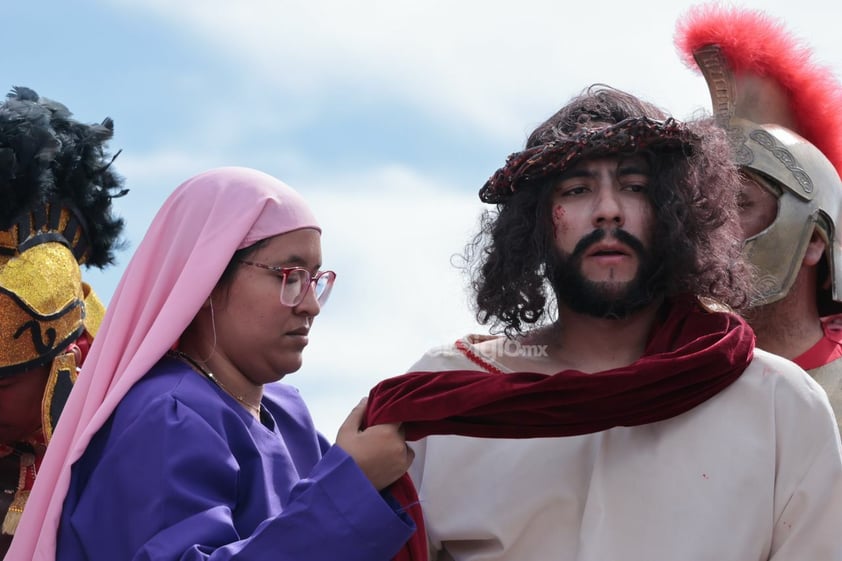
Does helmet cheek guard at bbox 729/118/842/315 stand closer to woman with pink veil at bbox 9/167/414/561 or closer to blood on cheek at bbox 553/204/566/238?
blood on cheek at bbox 553/204/566/238

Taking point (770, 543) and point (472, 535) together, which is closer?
point (770, 543)

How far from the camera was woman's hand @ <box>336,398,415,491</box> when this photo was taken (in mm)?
3785

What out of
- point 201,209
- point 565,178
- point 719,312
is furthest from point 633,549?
point 201,209

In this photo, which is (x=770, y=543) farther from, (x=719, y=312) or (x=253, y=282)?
(x=253, y=282)

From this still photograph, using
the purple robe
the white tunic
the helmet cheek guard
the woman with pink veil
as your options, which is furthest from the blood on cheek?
the helmet cheek guard

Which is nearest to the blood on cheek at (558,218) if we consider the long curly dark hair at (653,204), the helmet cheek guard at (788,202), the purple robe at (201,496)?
the long curly dark hair at (653,204)

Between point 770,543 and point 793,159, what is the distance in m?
2.97

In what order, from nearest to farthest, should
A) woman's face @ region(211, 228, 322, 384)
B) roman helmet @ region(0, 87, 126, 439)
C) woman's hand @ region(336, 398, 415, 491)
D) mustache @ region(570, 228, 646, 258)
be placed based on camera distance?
woman's hand @ region(336, 398, 415, 491) → woman's face @ region(211, 228, 322, 384) → mustache @ region(570, 228, 646, 258) → roman helmet @ region(0, 87, 126, 439)

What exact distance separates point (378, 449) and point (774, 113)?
3522 millimetres

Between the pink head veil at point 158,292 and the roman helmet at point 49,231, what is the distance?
6.26ft

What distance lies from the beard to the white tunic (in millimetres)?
376

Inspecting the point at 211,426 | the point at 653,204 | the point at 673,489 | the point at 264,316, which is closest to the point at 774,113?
the point at 653,204

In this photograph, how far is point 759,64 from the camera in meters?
6.48

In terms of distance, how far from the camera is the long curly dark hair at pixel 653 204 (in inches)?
173
